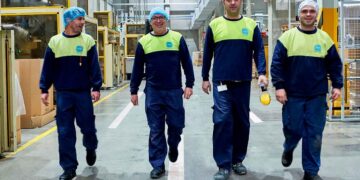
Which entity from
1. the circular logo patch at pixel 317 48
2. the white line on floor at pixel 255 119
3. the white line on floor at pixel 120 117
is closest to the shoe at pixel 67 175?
the circular logo patch at pixel 317 48

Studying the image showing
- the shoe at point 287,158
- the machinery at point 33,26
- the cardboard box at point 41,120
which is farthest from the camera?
the machinery at point 33,26

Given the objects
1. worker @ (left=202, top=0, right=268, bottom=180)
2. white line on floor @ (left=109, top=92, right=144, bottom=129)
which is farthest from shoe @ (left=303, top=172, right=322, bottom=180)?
white line on floor @ (left=109, top=92, right=144, bottom=129)

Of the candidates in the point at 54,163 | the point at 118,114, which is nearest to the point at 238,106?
the point at 54,163

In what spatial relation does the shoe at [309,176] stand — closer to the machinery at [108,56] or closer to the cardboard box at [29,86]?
the cardboard box at [29,86]

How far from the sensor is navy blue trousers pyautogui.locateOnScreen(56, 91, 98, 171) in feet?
16.6

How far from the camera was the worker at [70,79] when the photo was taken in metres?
5.04

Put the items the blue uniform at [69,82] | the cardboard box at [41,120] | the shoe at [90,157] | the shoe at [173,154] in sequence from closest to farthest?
the blue uniform at [69,82] < the shoe at [173,154] < the shoe at [90,157] < the cardboard box at [41,120]

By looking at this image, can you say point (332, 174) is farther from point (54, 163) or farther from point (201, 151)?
point (54, 163)

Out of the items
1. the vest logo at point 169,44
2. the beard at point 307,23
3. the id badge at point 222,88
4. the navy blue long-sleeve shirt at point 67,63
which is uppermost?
the beard at point 307,23

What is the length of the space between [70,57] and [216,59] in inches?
60.2

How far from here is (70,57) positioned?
5.04 metres

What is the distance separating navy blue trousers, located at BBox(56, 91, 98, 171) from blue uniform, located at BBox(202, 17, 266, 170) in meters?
1.39

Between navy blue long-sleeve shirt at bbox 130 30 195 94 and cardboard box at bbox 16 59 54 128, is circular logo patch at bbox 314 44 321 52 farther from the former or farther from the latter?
cardboard box at bbox 16 59 54 128

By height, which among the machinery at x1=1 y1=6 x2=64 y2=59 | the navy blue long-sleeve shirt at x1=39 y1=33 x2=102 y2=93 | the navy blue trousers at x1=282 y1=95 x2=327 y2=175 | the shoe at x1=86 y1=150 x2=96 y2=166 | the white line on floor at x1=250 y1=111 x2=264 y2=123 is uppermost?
the machinery at x1=1 y1=6 x2=64 y2=59
